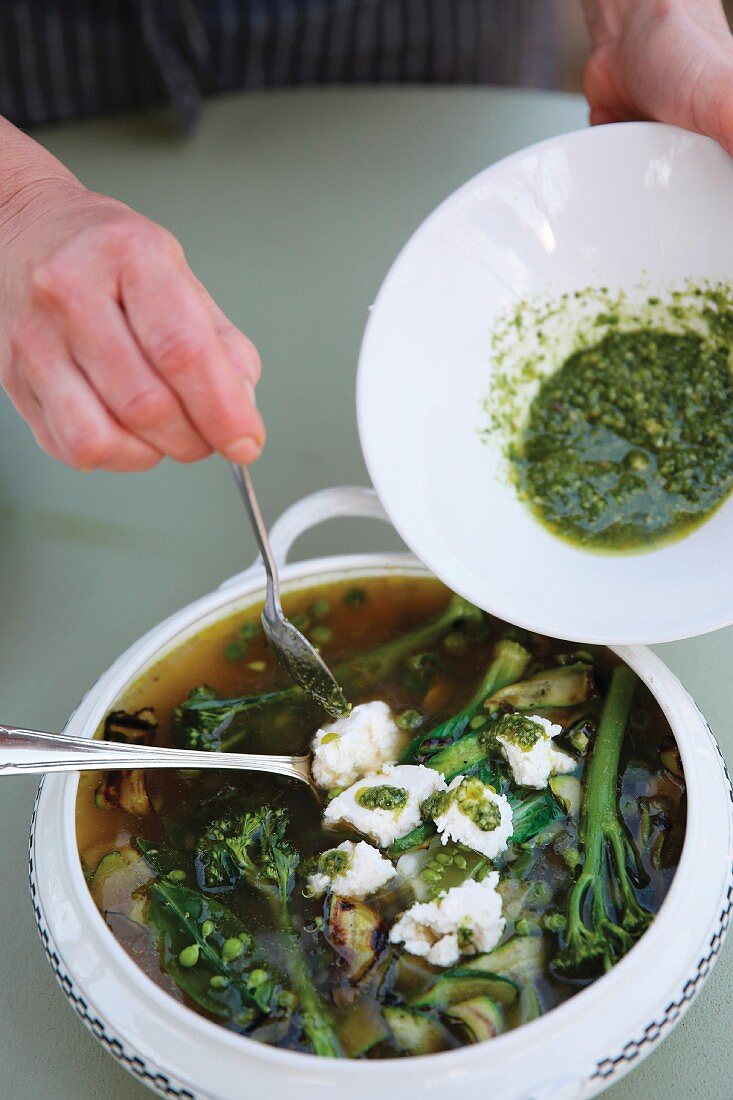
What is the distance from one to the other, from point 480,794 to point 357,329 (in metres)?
1.30

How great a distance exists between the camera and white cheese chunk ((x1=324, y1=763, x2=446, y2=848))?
1.14 m

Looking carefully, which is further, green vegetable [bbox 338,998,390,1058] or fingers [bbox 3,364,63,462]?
fingers [bbox 3,364,63,462]

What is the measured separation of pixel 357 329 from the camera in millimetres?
2170

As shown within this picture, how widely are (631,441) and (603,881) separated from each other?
28.3 inches

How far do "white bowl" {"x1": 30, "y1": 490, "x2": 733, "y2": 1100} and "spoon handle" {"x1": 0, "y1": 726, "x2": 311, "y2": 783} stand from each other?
0.06 m

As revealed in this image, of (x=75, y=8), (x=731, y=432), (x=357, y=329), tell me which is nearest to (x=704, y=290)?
(x=731, y=432)

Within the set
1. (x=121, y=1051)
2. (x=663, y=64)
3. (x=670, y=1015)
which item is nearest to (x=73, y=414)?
(x=121, y=1051)

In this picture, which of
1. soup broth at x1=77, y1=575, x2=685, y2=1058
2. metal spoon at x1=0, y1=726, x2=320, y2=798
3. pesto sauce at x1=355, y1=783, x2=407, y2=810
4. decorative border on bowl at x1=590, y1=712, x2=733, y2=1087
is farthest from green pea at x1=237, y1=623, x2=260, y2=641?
decorative border on bowl at x1=590, y1=712, x2=733, y2=1087

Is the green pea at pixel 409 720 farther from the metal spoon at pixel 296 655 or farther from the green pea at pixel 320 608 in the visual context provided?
the green pea at pixel 320 608

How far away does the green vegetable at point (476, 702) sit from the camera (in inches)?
49.5

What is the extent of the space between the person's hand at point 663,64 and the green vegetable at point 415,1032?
1181mm

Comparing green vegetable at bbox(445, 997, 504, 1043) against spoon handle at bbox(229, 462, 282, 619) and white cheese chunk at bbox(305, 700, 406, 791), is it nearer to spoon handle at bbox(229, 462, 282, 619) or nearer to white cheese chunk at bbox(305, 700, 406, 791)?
white cheese chunk at bbox(305, 700, 406, 791)

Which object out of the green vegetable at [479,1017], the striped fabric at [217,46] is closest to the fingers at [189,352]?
the green vegetable at [479,1017]

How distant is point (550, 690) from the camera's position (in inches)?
51.2
